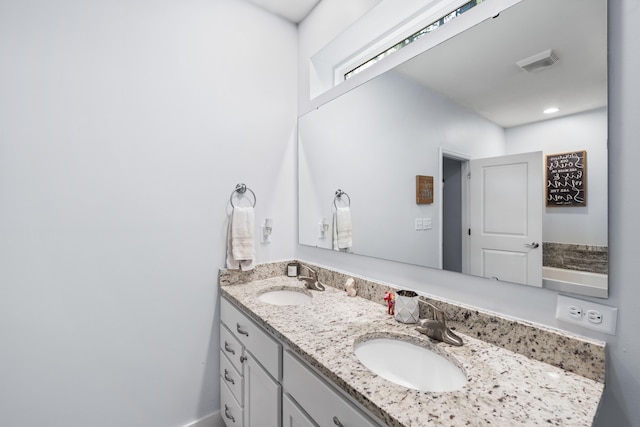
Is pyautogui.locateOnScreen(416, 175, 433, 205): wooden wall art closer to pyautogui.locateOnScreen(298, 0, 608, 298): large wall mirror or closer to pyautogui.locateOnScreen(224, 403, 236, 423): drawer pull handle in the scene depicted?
pyautogui.locateOnScreen(298, 0, 608, 298): large wall mirror

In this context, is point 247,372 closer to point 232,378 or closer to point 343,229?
point 232,378

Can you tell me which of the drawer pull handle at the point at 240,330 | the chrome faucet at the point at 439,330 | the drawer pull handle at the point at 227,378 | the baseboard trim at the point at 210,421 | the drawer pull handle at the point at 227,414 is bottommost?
the baseboard trim at the point at 210,421

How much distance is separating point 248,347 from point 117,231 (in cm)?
87

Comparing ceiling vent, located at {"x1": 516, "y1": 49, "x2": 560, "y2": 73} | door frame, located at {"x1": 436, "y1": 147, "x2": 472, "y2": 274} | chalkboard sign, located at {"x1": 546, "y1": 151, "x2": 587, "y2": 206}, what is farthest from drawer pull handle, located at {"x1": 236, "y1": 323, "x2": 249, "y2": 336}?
ceiling vent, located at {"x1": 516, "y1": 49, "x2": 560, "y2": 73}

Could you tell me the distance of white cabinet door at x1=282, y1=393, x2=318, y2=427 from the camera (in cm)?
93

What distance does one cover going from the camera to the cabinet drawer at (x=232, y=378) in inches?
54.9

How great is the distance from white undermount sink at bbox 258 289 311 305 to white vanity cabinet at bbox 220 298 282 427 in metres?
0.23

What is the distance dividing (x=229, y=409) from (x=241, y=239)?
927 mm

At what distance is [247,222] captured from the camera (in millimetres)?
1722

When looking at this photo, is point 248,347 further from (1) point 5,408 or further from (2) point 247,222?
(1) point 5,408

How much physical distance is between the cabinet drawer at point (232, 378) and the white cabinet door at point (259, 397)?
0.06m

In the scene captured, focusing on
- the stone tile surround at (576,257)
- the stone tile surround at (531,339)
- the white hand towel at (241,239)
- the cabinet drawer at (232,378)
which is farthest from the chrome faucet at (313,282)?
the stone tile surround at (576,257)

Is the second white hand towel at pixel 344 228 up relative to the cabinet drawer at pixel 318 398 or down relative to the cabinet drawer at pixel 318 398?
up

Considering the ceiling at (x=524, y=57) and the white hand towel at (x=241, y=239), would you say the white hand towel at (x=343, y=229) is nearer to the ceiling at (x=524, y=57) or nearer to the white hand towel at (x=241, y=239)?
the white hand towel at (x=241, y=239)
